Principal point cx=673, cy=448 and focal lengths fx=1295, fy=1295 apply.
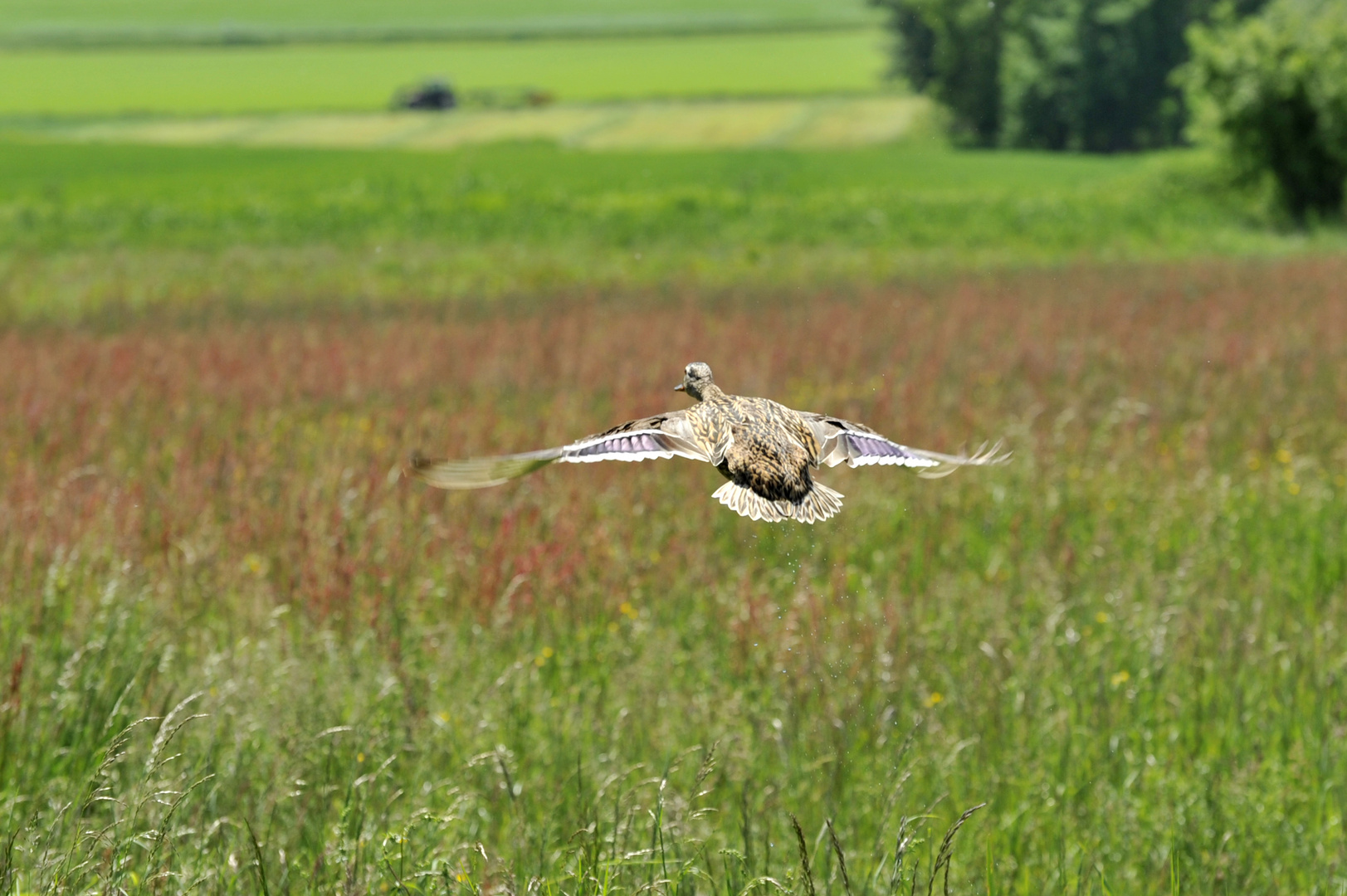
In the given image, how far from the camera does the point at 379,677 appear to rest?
13.8 feet

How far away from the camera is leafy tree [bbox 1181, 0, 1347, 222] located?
101 feet

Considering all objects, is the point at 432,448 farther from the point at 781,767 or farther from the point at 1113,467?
the point at 1113,467

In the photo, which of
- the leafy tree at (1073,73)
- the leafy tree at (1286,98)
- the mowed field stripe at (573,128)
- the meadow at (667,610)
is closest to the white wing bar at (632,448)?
the meadow at (667,610)

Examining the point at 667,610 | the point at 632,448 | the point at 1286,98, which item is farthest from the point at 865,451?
the point at 1286,98

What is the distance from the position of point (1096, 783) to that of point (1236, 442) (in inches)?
199

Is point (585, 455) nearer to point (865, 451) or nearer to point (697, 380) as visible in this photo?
point (697, 380)

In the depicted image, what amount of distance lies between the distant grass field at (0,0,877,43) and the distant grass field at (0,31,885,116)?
6.43m

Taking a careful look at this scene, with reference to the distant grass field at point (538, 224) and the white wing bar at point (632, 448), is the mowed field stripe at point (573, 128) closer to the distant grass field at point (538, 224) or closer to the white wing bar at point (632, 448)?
the distant grass field at point (538, 224)

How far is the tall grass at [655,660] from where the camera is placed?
3.16 m

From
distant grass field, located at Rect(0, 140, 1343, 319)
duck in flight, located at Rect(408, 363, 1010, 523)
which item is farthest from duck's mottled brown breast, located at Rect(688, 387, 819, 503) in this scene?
distant grass field, located at Rect(0, 140, 1343, 319)

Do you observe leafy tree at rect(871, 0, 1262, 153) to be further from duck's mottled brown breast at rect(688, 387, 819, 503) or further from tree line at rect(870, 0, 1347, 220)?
duck's mottled brown breast at rect(688, 387, 819, 503)

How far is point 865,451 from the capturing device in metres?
1.31

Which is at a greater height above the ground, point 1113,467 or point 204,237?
point 1113,467

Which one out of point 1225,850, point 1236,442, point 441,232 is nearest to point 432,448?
point 1225,850
